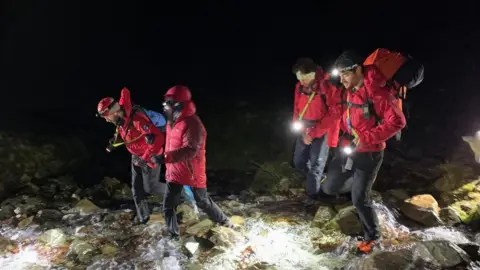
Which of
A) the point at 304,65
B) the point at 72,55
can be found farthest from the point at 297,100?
the point at 72,55

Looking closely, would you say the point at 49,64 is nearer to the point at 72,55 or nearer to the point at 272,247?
the point at 72,55

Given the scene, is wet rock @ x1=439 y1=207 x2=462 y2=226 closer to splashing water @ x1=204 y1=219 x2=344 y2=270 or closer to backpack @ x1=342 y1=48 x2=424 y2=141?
splashing water @ x1=204 y1=219 x2=344 y2=270

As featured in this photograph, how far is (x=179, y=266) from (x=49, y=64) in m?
28.2

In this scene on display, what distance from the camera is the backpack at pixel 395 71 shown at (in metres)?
4.57

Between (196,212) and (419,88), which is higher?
(419,88)

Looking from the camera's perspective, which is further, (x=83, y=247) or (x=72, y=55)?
(x=72, y=55)

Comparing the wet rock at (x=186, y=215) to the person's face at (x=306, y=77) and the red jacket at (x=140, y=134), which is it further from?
the person's face at (x=306, y=77)

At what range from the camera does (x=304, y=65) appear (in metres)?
5.79

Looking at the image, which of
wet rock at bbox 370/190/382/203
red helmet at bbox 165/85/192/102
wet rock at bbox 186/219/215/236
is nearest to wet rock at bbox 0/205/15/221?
wet rock at bbox 186/219/215/236

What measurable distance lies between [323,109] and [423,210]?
217cm

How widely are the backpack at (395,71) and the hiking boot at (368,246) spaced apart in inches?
68.6

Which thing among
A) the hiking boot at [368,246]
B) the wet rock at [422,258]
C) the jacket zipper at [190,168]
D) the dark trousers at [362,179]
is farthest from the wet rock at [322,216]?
the jacket zipper at [190,168]

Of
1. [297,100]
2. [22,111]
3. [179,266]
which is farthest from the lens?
[22,111]

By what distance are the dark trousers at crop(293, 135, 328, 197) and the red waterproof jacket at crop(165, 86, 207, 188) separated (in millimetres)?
1924
